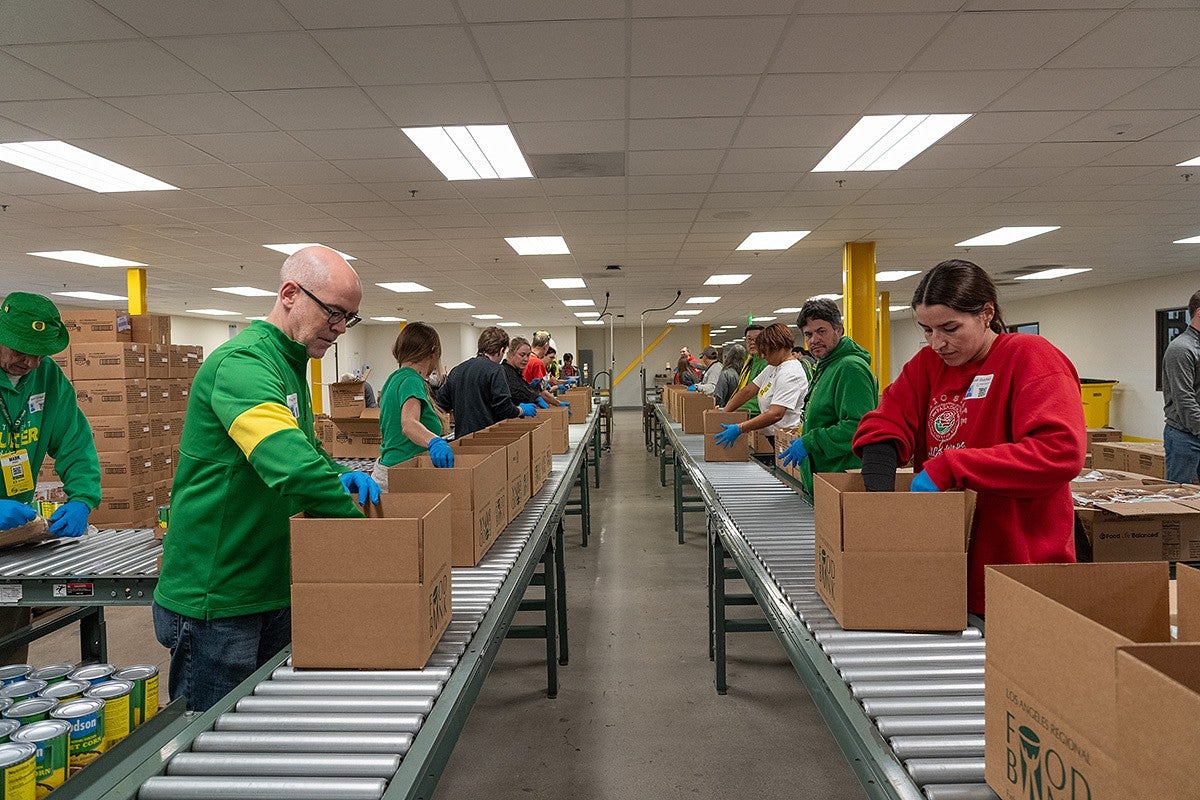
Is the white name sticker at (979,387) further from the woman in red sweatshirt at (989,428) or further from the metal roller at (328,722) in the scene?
the metal roller at (328,722)

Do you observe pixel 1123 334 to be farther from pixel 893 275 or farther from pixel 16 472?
pixel 16 472

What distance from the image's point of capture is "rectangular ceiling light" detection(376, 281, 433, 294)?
1035 centimetres

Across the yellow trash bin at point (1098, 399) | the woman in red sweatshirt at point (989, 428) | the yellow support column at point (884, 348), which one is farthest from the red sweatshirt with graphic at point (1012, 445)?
the yellow trash bin at point (1098, 399)

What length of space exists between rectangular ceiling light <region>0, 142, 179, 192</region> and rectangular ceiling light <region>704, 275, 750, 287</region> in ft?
23.8

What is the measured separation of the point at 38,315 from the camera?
2.12 meters

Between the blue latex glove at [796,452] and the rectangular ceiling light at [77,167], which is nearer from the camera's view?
the blue latex glove at [796,452]

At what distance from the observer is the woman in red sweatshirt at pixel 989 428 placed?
1.40 metres

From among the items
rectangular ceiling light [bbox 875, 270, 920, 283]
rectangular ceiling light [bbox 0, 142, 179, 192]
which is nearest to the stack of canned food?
rectangular ceiling light [bbox 0, 142, 179, 192]

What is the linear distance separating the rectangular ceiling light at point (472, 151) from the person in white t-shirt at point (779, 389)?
1.92 m

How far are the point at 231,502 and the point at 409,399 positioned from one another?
1.66 m

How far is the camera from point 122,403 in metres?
5.77

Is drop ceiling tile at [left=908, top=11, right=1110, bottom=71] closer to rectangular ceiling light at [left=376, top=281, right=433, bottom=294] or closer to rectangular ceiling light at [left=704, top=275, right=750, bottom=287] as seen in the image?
rectangular ceiling light at [left=704, top=275, right=750, bottom=287]

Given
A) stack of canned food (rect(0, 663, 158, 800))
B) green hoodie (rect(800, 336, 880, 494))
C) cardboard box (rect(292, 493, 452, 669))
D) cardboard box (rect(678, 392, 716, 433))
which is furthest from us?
cardboard box (rect(678, 392, 716, 433))

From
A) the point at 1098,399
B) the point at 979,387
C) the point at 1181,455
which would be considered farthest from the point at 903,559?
the point at 1098,399
